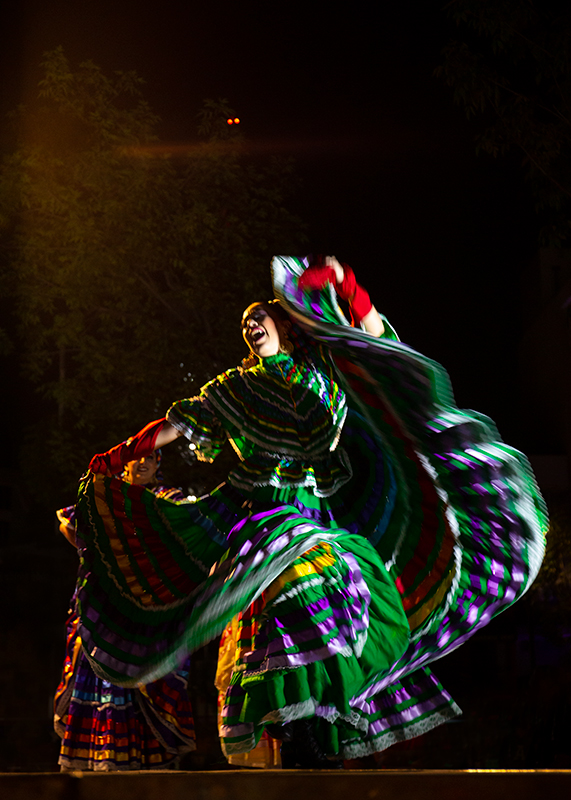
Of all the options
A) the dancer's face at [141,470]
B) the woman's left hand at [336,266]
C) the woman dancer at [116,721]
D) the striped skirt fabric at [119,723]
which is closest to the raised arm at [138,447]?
the woman dancer at [116,721]

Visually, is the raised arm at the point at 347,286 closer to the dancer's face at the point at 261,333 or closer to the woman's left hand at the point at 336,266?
the woman's left hand at the point at 336,266

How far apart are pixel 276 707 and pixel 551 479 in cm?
1542

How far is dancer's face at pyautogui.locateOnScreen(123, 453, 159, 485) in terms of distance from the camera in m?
5.36

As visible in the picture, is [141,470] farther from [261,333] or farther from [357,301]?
[357,301]

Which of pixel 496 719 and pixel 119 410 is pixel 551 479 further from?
pixel 496 719

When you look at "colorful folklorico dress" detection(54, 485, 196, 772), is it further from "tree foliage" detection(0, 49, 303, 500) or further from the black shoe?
"tree foliage" detection(0, 49, 303, 500)

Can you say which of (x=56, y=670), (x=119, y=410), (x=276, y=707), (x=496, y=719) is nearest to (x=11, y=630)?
(x=56, y=670)

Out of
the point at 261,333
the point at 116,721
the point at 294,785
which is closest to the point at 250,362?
the point at 261,333

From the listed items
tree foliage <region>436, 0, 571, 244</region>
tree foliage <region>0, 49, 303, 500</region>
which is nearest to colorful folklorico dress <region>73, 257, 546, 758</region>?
tree foliage <region>436, 0, 571, 244</region>

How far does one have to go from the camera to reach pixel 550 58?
7684 mm

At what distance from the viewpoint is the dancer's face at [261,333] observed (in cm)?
394

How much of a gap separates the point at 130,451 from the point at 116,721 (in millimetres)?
1731

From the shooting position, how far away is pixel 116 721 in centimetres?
499

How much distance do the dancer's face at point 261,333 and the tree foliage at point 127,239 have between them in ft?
23.7
